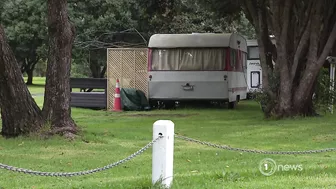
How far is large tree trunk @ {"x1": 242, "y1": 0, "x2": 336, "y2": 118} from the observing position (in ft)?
52.5

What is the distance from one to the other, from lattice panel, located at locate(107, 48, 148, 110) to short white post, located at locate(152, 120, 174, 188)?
16.0m

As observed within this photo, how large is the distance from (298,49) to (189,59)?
19.6 feet

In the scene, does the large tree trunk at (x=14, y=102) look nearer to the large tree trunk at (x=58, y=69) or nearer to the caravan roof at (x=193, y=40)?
the large tree trunk at (x=58, y=69)

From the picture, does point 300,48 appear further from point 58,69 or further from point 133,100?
point 58,69

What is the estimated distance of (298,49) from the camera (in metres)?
16.3

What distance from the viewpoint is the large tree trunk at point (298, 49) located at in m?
16.0

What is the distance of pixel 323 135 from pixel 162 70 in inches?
397

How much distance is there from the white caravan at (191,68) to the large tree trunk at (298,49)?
387 cm

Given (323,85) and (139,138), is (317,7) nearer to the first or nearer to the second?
(323,85)

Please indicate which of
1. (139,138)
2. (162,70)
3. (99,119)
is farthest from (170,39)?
(139,138)

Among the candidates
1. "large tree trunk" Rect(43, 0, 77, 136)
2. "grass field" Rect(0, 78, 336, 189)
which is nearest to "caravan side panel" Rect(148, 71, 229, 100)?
"grass field" Rect(0, 78, 336, 189)

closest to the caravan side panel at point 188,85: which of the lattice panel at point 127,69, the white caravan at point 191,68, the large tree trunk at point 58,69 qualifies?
the white caravan at point 191,68

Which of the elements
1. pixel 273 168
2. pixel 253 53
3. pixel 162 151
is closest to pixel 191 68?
pixel 253 53

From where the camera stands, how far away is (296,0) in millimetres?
17031
